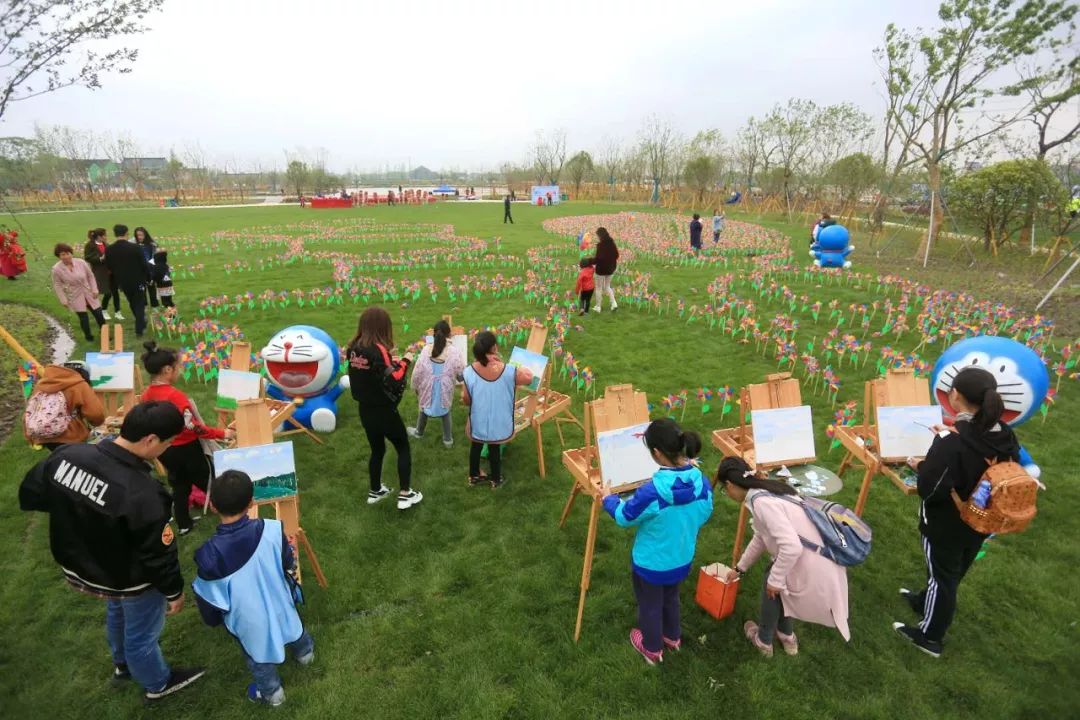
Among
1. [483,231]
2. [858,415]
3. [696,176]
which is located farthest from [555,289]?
[696,176]

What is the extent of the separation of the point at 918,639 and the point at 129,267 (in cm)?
1372

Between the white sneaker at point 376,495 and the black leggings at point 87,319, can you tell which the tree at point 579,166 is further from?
the white sneaker at point 376,495

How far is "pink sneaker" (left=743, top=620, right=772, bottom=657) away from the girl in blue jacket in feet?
2.23

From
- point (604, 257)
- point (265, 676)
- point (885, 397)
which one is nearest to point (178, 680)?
point (265, 676)

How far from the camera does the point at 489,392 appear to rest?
18.2 ft

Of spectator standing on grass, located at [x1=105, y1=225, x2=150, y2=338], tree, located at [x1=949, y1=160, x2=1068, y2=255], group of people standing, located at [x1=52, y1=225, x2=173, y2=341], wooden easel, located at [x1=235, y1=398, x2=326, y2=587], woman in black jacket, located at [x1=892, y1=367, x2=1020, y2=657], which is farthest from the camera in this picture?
tree, located at [x1=949, y1=160, x2=1068, y2=255]

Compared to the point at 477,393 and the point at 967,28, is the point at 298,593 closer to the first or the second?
the point at 477,393

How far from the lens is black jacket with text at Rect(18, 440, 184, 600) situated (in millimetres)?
2785

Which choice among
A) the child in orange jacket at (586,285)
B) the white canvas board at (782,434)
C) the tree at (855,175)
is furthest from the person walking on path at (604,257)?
the tree at (855,175)

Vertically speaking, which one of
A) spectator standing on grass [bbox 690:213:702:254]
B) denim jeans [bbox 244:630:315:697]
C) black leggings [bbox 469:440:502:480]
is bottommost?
denim jeans [bbox 244:630:315:697]

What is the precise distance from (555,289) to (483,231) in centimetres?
1629

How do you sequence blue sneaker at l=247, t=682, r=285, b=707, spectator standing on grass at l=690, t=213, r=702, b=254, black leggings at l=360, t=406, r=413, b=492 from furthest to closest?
spectator standing on grass at l=690, t=213, r=702, b=254 < black leggings at l=360, t=406, r=413, b=492 < blue sneaker at l=247, t=682, r=285, b=707

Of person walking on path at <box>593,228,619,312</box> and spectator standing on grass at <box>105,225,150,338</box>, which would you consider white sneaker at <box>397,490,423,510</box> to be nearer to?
person walking on path at <box>593,228,619,312</box>

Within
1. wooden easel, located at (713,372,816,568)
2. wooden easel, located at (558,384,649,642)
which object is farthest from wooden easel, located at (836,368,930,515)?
A: wooden easel, located at (558,384,649,642)
